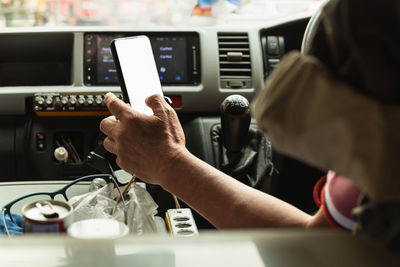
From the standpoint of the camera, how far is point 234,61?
226 centimetres

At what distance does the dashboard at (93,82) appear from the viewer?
6.96 ft

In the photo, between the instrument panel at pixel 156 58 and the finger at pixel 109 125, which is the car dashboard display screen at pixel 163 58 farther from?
the finger at pixel 109 125

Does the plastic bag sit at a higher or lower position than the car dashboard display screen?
lower

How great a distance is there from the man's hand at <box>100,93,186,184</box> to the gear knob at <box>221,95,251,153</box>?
729 millimetres

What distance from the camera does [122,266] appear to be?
0.50 metres

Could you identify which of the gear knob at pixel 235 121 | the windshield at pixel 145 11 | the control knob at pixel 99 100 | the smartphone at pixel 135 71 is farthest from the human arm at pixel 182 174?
the windshield at pixel 145 11

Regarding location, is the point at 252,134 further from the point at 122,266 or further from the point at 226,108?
the point at 122,266

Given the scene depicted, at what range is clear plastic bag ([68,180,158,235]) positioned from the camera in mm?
1188

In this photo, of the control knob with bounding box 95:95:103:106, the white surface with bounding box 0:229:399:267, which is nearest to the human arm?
the white surface with bounding box 0:229:399:267

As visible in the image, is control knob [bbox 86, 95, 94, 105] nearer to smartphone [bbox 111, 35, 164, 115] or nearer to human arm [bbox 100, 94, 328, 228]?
smartphone [bbox 111, 35, 164, 115]

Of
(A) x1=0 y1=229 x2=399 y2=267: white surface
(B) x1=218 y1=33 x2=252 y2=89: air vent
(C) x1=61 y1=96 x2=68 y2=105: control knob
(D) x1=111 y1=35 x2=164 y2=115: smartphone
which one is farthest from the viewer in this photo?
(B) x1=218 y1=33 x2=252 y2=89: air vent

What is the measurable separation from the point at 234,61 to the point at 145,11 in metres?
1.00

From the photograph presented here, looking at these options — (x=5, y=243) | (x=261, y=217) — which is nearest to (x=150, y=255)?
(x=5, y=243)

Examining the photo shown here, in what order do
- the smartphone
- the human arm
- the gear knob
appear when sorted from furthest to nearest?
the gear knob
the smartphone
the human arm
